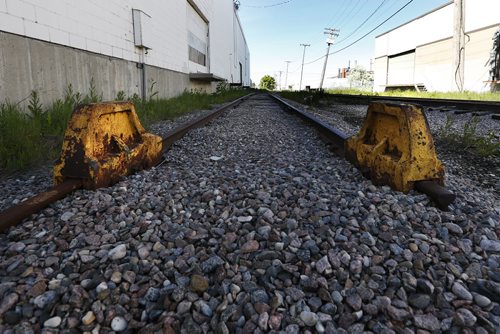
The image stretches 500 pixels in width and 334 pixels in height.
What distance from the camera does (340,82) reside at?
226 ft

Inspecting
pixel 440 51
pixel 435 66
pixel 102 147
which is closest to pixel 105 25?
pixel 102 147

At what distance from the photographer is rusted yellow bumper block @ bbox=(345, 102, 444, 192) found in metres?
2.00

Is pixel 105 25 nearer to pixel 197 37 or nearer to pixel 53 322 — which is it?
pixel 53 322

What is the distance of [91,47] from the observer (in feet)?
20.0

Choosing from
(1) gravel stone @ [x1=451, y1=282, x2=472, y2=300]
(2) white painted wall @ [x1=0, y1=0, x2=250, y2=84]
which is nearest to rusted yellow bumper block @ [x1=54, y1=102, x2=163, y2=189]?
(1) gravel stone @ [x1=451, y1=282, x2=472, y2=300]

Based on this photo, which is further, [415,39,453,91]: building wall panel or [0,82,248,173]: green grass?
[415,39,453,91]: building wall panel

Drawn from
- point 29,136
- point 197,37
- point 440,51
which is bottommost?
point 29,136

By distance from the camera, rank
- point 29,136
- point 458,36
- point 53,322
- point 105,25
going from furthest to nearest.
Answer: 1. point 458,36
2. point 105,25
3. point 29,136
4. point 53,322

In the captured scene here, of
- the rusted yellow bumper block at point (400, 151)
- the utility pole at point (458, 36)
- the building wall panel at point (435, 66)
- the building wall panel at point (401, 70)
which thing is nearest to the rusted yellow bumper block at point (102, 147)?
the rusted yellow bumper block at point (400, 151)

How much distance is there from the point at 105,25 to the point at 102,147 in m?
5.47

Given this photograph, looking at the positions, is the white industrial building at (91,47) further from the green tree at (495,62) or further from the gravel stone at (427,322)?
the green tree at (495,62)

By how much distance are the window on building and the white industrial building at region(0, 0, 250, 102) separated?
7.57ft

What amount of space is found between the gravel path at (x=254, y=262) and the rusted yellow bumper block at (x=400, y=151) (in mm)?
155

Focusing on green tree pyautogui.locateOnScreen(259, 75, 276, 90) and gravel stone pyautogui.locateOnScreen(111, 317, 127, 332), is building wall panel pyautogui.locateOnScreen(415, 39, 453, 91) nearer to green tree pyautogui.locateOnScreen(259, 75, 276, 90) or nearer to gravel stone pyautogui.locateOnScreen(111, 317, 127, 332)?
gravel stone pyautogui.locateOnScreen(111, 317, 127, 332)
